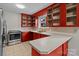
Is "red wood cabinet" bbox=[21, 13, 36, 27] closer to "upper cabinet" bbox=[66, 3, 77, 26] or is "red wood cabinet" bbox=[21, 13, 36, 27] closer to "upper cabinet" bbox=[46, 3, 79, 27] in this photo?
"upper cabinet" bbox=[46, 3, 79, 27]

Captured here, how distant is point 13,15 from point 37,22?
0.42 m

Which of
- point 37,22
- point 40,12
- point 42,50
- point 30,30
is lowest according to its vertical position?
point 42,50

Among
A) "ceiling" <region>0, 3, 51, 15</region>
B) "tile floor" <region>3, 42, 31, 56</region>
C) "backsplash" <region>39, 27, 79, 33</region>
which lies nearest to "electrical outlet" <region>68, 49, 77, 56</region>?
"backsplash" <region>39, 27, 79, 33</region>

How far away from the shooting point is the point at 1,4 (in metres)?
2.03

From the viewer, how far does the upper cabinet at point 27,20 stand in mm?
2205

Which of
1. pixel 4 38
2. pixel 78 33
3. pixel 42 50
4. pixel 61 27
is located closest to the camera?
pixel 42 50

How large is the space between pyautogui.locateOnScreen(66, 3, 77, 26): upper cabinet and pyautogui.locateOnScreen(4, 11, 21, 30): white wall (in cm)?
107

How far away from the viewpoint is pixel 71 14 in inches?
105

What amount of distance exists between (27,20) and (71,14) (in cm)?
96

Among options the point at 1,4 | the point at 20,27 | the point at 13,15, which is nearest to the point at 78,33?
the point at 20,27

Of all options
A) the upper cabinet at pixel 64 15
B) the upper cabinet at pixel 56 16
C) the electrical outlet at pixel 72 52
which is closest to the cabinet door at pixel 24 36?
the upper cabinet at pixel 64 15

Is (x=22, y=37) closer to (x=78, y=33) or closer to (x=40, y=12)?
(x=40, y=12)

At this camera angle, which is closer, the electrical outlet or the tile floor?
the tile floor

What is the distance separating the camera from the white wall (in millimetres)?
2042
